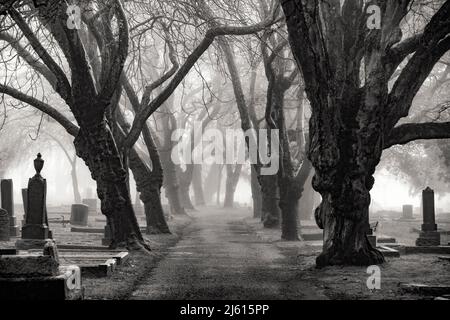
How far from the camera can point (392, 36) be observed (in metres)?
13.0

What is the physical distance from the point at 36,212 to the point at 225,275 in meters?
6.26

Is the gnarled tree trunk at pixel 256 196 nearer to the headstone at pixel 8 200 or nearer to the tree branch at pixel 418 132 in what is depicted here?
the headstone at pixel 8 200

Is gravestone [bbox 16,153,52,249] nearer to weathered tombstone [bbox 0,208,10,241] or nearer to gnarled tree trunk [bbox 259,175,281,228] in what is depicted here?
weathered tombstone [bbox 0,208,10,241]

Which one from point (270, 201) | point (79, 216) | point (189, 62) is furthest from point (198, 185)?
point (189, 62)

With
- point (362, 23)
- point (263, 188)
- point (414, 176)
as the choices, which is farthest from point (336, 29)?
point (414, 176)

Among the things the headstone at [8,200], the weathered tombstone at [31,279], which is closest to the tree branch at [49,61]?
the weathered tombstone at [31,279]

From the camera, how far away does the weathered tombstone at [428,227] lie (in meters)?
17.5

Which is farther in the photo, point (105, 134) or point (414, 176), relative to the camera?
point (414, 176)

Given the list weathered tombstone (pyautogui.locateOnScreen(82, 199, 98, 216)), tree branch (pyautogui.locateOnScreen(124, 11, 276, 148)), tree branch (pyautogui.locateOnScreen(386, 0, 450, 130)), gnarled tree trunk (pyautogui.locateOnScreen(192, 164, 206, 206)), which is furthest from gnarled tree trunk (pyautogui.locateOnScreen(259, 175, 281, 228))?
gnarled tree trunk (pyautogui.locateOnScreen(192, 164, 206, 206))

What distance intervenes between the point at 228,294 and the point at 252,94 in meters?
17.4

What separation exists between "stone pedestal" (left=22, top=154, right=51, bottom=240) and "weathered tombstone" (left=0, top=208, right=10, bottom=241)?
2308mm

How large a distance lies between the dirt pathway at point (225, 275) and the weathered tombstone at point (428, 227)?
3.91 metres

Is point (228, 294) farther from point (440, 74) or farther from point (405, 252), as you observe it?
point (440, 74)
